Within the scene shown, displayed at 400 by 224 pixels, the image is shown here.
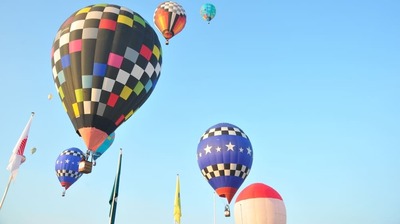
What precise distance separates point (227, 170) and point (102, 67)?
9.97 m

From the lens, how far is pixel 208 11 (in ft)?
91.9

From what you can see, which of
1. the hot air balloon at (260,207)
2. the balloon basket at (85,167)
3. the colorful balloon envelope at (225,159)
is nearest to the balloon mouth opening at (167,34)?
the colorful balloon envelope at (225,159)

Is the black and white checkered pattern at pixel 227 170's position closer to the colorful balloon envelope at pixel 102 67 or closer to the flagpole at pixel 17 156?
the colorful balloon envelope at pixel 102 67

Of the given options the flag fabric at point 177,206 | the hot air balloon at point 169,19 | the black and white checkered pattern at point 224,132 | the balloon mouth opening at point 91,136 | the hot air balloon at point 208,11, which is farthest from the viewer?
the hot air balloon at point 208,11

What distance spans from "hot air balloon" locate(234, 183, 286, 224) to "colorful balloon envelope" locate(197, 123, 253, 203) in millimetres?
978

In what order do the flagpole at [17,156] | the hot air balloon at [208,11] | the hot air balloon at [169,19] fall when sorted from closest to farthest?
1. the flagpole at [17,156]
2. the hot air balloon at [169,19]
3. the hot air balloon at [208,11]

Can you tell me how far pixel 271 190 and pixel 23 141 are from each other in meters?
13.4

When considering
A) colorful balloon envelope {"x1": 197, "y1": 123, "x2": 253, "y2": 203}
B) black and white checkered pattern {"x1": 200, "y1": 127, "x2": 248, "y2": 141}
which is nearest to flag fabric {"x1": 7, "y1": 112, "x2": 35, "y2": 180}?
colorful balloon envelope {"x1": 197, "y1": 123, "x2": 253, "y2": 203}

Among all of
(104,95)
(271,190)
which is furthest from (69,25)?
(271,190)

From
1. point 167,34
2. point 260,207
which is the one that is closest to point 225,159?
point 260,207

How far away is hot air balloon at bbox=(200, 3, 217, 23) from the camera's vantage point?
28.0 meters

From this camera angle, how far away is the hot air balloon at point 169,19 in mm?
23719

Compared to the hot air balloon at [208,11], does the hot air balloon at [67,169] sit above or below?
below

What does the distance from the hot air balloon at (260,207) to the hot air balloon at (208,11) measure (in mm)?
14904
